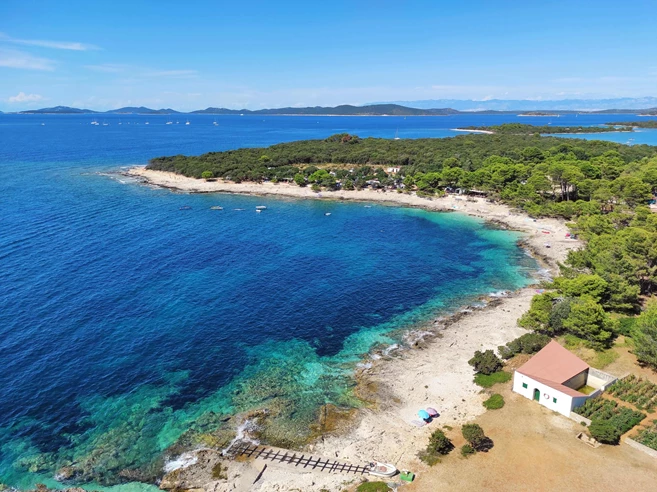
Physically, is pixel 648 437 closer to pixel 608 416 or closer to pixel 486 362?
pixel 608 416

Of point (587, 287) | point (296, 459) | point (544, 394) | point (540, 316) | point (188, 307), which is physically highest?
point (587, 287)

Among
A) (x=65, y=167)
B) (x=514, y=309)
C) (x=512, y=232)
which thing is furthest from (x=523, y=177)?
(x=65, y=167)

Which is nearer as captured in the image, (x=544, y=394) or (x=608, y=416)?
(x=608, y=416)

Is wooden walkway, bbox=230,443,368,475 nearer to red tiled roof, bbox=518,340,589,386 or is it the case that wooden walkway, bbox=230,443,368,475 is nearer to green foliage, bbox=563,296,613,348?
red tiled roof, bbox=518,340,589,386

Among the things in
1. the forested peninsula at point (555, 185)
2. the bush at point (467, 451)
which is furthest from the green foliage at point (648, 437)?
the bush at point (467, 451)

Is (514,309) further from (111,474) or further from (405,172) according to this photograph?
(405,172)

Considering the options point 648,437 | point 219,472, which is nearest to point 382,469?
point 219,472
